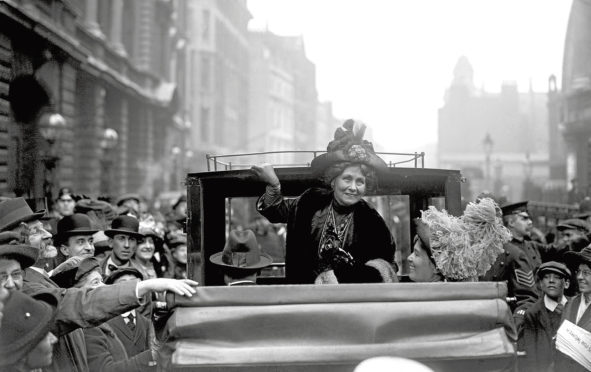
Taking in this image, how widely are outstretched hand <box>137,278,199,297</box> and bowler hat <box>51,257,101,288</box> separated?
1400 millimetres

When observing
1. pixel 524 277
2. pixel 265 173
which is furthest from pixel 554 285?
pixel 265 173

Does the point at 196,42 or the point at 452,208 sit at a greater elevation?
the point at 196,42

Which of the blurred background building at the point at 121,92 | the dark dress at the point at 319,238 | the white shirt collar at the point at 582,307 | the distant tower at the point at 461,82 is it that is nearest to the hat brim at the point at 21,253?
the dark dress at the point at 319,238

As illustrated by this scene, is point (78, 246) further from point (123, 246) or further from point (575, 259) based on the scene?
point (575, 259)

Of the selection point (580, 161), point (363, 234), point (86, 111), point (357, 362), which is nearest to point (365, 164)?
point (363, 234)

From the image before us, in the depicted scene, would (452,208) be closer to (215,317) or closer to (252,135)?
(215,317)

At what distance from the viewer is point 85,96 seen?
2427cm

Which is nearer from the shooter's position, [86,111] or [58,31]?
[58,31]

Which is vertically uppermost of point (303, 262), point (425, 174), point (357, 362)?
point (425, 174)

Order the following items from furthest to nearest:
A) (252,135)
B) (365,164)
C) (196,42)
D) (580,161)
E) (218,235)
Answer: (252,135) < (196,42) < (580,161) < (218,235) < (365,164)

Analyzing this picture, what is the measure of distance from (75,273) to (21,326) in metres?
1.83

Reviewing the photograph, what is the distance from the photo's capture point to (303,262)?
15.9 ft

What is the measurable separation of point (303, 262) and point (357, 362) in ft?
4.89

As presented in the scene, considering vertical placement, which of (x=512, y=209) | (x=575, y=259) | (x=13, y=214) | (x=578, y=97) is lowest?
(x=575, y=259)
